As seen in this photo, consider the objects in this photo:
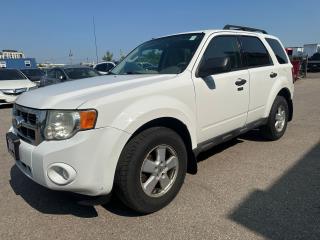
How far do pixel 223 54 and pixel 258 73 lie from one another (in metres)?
0.82

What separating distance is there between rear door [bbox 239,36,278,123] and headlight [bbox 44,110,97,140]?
2699mm

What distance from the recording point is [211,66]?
12.1 feet

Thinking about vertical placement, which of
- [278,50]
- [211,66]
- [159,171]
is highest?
[278,50]

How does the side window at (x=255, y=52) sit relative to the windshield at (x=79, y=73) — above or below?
above


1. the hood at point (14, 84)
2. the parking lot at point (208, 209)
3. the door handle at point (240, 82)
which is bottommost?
the parking lot at point (208, 209)

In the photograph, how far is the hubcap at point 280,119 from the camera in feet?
18.3

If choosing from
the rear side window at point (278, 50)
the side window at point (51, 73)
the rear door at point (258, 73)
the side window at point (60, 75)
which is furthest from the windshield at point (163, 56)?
the side window at point (51, 73)

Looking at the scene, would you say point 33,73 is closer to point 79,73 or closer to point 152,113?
point 79,73

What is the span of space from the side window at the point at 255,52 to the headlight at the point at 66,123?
280cm

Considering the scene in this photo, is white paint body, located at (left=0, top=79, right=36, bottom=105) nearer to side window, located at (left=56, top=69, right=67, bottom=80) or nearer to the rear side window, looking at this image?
side window, located at (left=56, top=69, right=67, bottom=80)

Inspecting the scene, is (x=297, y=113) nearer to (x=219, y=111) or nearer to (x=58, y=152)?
(x=219, y=111)

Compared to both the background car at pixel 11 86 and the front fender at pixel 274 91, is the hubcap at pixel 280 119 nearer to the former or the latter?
the front fender at pixel 274 91

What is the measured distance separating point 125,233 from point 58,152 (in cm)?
95

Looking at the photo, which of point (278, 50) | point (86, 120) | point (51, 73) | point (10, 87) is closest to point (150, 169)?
point (86, 120)
